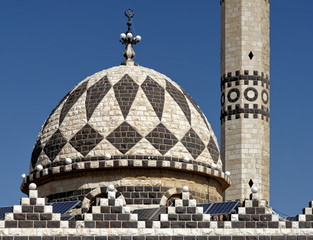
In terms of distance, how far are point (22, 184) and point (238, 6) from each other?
18.1 meters

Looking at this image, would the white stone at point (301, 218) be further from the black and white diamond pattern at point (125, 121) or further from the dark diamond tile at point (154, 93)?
the dark diamond tile at point (154, 93)

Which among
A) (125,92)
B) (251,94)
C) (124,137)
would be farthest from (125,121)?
(251,94)

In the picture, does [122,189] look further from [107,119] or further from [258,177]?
[258,177]

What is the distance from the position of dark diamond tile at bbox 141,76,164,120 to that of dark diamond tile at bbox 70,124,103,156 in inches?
84.9

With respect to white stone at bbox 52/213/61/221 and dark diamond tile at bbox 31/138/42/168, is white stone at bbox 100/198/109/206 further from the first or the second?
dark diamond tile at bbox 31/138/42/168

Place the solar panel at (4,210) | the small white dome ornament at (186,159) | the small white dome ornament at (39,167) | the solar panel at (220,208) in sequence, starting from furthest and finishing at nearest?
the small white dome ornament at (39,167) < the small white dome ornament at (186,159) < the solar panel at (220,208) < the solar panel at (4,210)

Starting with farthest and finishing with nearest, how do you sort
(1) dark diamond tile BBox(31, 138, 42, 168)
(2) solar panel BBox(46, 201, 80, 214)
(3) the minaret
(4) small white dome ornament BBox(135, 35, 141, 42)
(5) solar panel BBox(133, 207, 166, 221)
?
(3) the minaret, (4) small white dome ornament BBox(135, 35, 141, 42), (1) dark diamond tile BBox(31, 138, 42, 168), (2) solar panel BBox(46, 201, 80, 214), (5) solar panel BBox(133, 207, 166, 221)

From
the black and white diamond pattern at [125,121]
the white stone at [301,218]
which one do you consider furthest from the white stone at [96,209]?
the black and white diamond pattern at [125,121]

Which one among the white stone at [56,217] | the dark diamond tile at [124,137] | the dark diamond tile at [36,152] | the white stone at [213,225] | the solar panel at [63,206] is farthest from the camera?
the dark diamond tile at [36,152]

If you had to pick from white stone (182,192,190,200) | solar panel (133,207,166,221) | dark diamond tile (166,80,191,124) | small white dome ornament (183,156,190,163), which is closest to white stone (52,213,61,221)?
solar panel (133,207,166,221)

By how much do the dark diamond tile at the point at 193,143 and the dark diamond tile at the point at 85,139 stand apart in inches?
112

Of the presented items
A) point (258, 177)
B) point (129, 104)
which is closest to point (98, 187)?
point (129, 104)

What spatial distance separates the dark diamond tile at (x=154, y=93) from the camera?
33250 mm

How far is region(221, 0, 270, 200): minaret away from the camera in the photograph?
46.8 m
